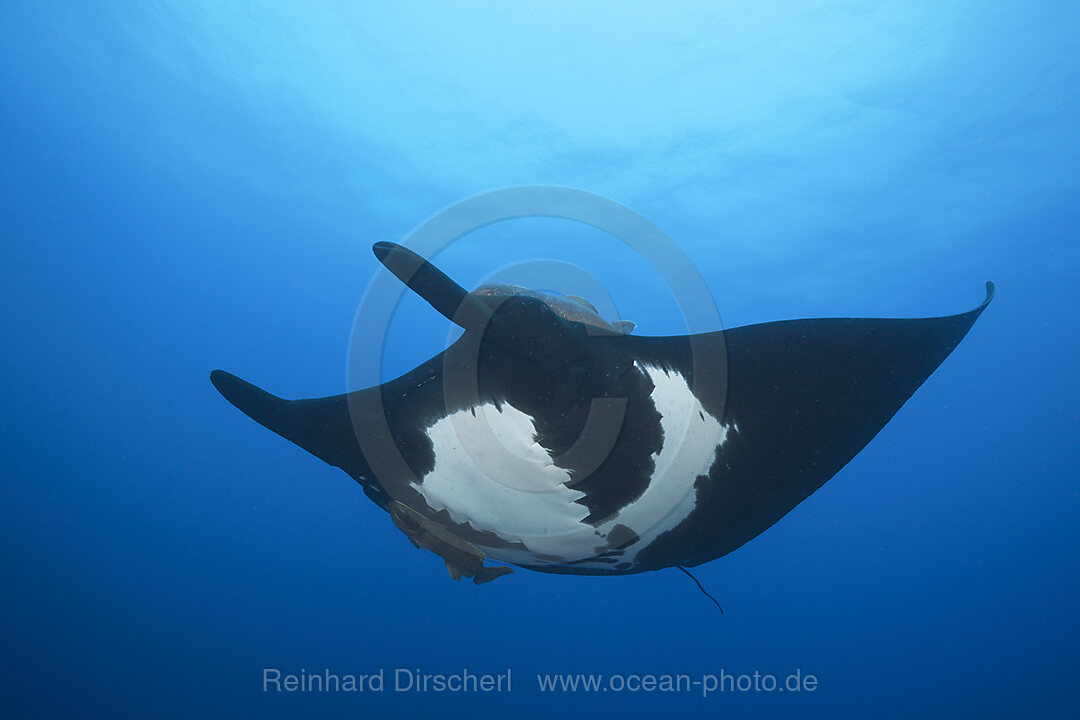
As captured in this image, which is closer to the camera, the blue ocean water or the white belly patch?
the white belly patch

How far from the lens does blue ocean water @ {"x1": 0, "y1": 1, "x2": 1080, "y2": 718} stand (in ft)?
38.8

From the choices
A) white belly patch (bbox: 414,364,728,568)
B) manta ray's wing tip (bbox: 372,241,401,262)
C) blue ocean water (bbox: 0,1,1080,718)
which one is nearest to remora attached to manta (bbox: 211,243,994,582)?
white belly patch (bbox: 414,364,728,568)

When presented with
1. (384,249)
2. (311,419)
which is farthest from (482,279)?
(384,249)

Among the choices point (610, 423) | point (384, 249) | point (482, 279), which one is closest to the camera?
point (384, 249)

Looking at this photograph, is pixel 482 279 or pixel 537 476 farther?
pixel 482 279

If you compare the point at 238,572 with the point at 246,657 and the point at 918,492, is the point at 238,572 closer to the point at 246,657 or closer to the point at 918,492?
the point at 246,657

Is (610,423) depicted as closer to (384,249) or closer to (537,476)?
(537,476)

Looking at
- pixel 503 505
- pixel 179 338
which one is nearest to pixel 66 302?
pixel 179 338

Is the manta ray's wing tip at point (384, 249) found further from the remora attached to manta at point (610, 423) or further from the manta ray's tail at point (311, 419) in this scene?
the manta ray's tail at point (311, 419)

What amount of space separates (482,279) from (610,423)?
758 inches

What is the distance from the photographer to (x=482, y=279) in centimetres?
2059

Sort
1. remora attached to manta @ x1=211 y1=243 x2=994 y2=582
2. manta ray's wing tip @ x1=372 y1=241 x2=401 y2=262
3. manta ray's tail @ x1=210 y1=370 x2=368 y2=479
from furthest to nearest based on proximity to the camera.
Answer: manta ray's tail @ x1=210 y1=370 x2=368 y2=479, remora attached to manta @ x1=211 y1=243 x2=994 y2=582, manta ray's wing tip @ x1=372 y1=241 x2=401 y2=262

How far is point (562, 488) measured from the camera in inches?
79.8

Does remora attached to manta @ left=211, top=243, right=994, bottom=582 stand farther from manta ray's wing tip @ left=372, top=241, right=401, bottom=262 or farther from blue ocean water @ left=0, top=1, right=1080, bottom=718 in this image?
blue ocean water @ left=0, top=1, right=1080, bottom=718
